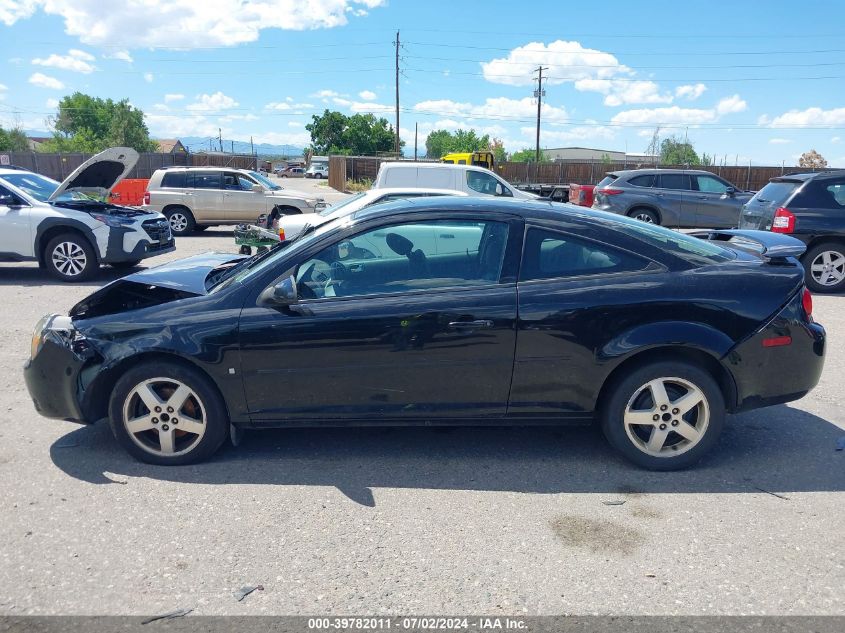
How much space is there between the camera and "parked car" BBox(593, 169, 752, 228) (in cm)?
1580

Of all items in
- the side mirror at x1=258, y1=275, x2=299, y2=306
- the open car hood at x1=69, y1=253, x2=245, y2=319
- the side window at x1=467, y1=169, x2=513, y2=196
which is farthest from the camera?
the side window at x1=467, y1=169, x2=513, y2=196

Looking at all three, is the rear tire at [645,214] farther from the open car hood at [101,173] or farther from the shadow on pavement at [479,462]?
the shadow on pavement at [479,462]

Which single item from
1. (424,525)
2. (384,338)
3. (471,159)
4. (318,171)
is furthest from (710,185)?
(318,171)

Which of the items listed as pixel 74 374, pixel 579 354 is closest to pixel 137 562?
pixel 74 374

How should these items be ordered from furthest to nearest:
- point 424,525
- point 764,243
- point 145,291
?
point 764,243 < point 145,291 < point 424,525

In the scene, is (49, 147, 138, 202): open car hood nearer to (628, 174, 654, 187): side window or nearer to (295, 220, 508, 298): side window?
(295, 220, 508, 298): side window

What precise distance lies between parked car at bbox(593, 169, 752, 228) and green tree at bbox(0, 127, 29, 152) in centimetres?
7771

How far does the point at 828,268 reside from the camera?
9.76m

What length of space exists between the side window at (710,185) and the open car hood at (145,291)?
46.0ft

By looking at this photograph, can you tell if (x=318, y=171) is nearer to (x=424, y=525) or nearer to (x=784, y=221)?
(x=784, y=221)

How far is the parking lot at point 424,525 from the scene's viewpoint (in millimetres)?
2920

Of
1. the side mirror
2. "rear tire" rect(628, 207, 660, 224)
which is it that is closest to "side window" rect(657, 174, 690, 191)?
"rear tire" rect(628, 207, 660, 224)

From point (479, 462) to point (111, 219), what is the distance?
8.37 m

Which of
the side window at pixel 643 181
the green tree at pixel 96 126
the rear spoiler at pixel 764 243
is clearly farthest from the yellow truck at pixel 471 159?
the green tree at pixel 96 126
